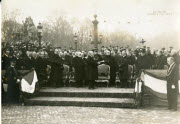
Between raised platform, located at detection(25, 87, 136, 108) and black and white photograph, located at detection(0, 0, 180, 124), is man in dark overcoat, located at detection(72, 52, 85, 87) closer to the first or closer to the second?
black and white photograph, located at detection(0, 0, 180, 124)

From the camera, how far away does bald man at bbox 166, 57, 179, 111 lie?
8.63m

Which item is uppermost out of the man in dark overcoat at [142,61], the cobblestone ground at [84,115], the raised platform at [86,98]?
the man in dark overcoat at [142,61]

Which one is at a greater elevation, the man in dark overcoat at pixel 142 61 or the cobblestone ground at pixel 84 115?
the man in dark overcoat at pixel 142 61

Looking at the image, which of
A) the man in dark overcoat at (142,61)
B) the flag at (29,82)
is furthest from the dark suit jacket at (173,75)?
the flag at (29,82)

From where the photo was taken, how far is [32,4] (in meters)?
9.26

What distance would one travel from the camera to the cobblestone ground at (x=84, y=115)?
7.86m

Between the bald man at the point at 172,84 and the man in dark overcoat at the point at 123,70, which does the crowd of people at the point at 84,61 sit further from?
the bald man at the point at 172,84

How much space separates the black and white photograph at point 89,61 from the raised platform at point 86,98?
0.03m

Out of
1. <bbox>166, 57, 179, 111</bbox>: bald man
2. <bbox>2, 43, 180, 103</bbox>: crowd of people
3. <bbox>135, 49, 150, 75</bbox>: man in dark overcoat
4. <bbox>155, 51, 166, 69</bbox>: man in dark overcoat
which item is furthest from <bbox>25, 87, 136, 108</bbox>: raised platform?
<bbox>155, 51, 166, 69</bbox>: man in dark overcoat

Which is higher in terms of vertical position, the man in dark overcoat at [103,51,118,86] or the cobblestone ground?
the man in dark overcoat at [103,51,118,86]

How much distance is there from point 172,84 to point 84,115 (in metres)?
2.60

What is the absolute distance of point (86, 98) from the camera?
32.2 feet

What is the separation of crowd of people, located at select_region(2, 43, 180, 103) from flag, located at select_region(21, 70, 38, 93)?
51 centimetres

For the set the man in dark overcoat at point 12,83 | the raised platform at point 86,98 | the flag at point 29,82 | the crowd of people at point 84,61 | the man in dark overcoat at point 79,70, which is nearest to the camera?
the raised platform at point 86,98
